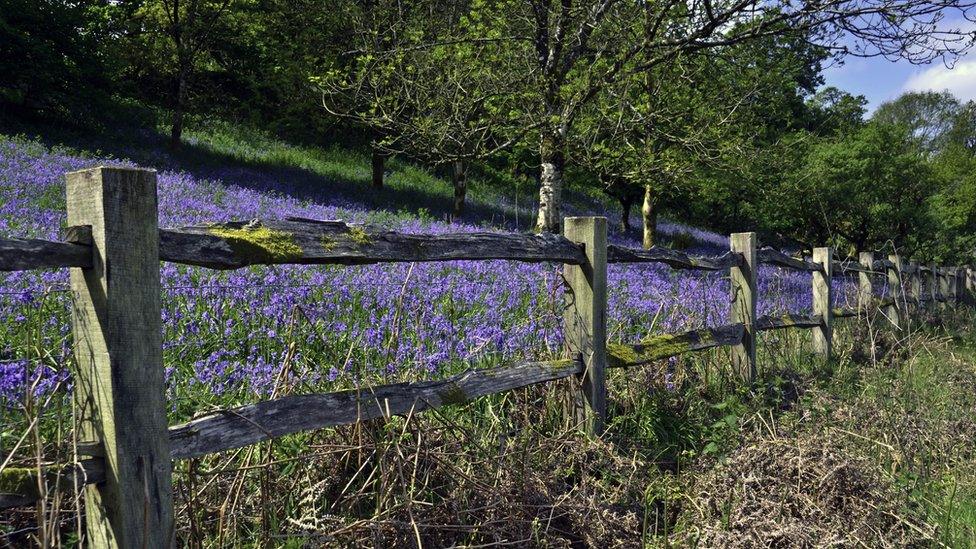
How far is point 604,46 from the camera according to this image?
984cm

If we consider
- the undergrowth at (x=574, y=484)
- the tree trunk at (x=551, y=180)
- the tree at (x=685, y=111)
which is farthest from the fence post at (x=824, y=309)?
the tree trunk at (x=551, y=180)

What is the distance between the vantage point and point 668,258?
17.4 feet

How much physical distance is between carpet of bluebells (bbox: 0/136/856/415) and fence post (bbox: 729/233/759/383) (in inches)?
13.5

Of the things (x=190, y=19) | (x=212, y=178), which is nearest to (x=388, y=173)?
(x=190, y=19)

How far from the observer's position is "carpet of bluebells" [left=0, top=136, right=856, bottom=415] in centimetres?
383

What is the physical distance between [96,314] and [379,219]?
11.0 metres

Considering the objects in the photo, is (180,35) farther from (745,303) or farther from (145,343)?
(145,343)

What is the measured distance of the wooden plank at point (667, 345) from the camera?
4.63 m

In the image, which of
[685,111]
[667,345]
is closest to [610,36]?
[685,111]

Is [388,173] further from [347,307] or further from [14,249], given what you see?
[14,249]

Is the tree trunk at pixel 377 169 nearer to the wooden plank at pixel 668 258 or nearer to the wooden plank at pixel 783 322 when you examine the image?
the wooden plank at pixel 783 322

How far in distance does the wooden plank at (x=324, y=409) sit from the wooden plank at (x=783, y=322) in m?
3.36

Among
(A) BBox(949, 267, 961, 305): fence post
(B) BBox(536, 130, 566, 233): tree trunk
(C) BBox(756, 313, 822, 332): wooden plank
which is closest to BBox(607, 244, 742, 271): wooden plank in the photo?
(C) BBox(756, 313, 822, 332): wooden plank

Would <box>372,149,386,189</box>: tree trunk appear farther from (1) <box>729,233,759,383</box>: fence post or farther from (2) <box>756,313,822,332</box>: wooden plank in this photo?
(1) <box>729,233,759,383</box>: fence post
